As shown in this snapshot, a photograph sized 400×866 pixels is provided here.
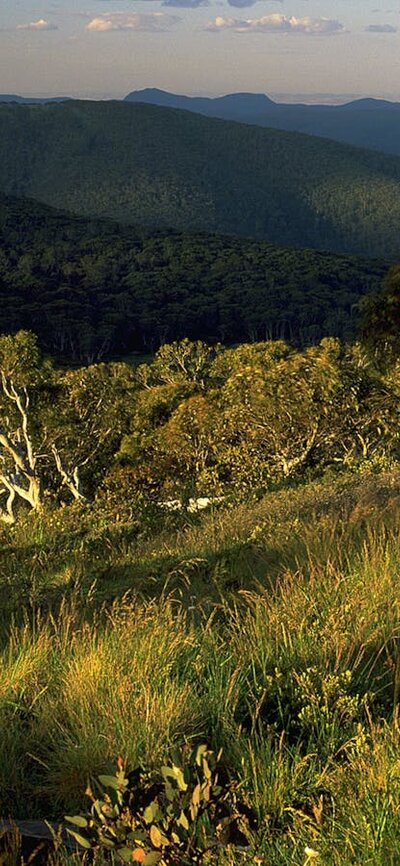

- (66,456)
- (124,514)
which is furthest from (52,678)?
(66,456)

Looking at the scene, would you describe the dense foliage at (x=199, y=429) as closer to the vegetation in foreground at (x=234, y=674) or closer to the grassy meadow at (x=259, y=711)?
the vegetation in foreground at (x=234, y=674)

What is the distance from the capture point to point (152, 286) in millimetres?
151625

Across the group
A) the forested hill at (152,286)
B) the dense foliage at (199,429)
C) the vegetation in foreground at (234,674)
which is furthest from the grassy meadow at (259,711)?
the forested hill at (152,286)

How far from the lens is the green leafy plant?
215 cm

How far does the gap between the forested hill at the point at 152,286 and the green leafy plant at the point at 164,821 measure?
4502 inches

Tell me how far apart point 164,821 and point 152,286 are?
152 meters

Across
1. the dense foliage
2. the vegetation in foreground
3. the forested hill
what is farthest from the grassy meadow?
the forested hill

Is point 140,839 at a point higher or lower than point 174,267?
higher

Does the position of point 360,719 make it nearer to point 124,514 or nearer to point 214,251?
point 124,514

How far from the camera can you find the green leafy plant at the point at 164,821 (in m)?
2.15

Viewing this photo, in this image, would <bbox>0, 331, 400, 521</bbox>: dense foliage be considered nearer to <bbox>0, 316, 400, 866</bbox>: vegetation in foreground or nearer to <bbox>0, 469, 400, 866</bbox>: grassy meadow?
<bbox>0, 316, 400, 866</bbox>: vegetation in foreground

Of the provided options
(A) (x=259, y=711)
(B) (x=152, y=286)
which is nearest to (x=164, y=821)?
(A) (x=259, y=711)

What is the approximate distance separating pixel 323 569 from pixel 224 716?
2.05m

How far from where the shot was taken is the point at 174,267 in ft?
545
